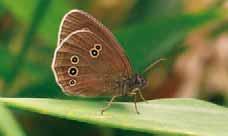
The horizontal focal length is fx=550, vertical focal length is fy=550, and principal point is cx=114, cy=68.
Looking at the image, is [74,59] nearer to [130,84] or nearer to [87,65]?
[87,65]

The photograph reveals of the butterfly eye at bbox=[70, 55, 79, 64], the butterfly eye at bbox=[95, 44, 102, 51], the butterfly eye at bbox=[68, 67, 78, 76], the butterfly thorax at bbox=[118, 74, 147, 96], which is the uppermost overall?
the butterfly eye at bbox=[95, 44, 102, 51]

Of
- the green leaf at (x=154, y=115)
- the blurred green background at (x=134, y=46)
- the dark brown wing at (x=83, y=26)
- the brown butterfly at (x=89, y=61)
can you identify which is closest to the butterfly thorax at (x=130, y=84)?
the brown butterfly at (x=89, y=61)

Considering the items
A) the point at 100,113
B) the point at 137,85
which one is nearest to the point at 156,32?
the point at 137,85

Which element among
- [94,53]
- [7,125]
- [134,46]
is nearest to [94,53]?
[94,53]

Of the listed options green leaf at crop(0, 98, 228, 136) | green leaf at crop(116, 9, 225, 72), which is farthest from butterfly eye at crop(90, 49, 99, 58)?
green leaf at crop(116, 9, 225, 72)

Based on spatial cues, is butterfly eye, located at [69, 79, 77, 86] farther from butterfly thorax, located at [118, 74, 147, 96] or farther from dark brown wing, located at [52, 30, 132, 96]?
butterfly thorax, located at [118, 74, 147, 96]

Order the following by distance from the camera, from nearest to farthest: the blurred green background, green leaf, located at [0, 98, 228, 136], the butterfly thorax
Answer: green leaf, located at [0, 98, 228, 136] < the butterfly thorax < the blurred green background

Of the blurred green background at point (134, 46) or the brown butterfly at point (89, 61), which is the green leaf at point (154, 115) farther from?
the blurred green background at point (134, 46)
